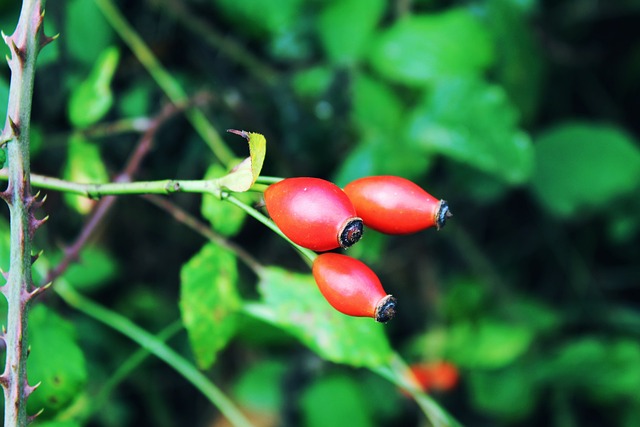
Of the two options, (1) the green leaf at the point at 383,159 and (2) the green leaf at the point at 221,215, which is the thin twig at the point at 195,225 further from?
(1) the green leaf at the point at 383,159

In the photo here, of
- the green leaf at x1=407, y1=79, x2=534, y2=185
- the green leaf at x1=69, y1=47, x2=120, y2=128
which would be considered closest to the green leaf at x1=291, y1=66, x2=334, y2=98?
the green leaf at x1=407, y1=79, x2=534, y2=185

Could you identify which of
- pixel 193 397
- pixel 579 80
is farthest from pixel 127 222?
Answer: pixel 579 80

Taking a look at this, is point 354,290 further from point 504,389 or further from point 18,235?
point 504,389

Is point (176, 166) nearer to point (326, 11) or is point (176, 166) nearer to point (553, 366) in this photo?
point (326, 11)

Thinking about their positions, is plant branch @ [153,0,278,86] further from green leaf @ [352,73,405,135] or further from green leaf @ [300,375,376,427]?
green leaf @ [300,375,376,427]

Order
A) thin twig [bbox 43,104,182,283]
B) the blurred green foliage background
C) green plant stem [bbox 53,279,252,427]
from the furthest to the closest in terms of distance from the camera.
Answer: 1. the blurred green foliage background
2. green plant stem [bbox 53,279,252,427]
3. thin twig [bbox 43,104,182,283]

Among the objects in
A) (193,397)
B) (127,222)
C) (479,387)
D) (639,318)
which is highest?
(127,222)

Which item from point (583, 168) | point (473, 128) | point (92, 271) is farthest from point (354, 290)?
point (583, 168)
